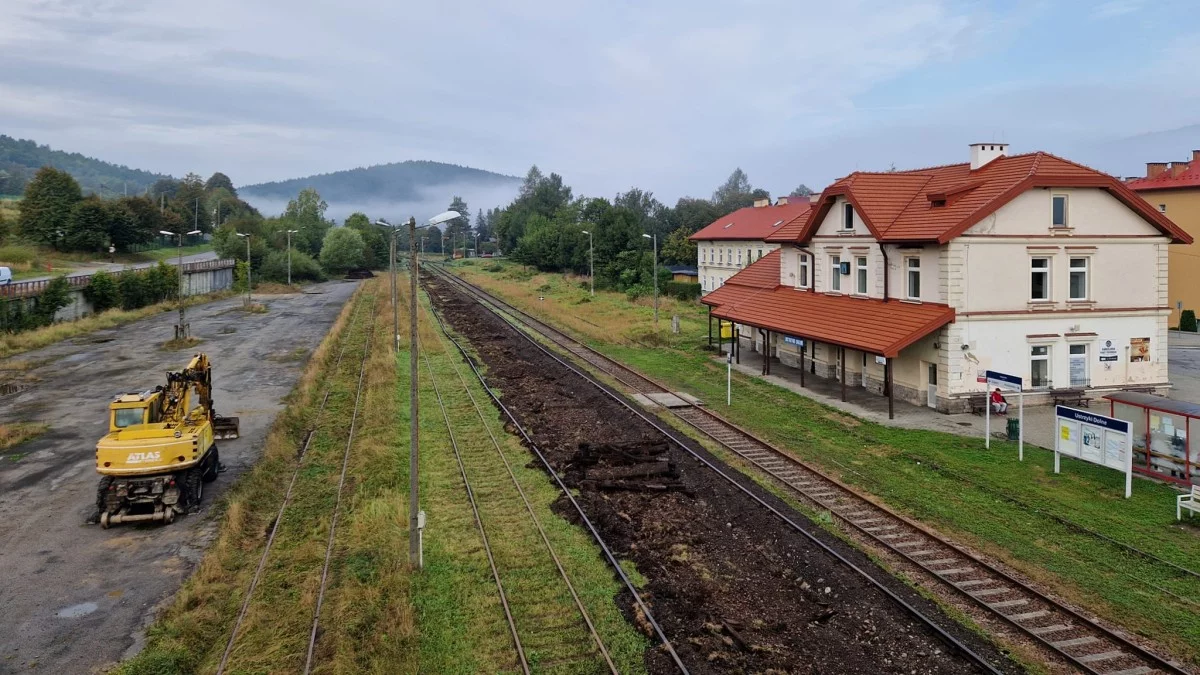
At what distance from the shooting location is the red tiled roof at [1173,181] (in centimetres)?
A: 4753

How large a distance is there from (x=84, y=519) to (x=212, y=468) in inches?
121

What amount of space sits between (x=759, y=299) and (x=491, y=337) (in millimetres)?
17805

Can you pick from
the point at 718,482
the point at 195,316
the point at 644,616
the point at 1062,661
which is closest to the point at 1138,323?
the point at 718,482

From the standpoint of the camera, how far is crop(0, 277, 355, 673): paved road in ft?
41.2

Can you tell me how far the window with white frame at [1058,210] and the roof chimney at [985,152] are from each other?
3219 millimetres

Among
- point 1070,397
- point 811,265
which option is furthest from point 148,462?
point 1070,397

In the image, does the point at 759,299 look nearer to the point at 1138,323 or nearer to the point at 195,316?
the point at 1138,323

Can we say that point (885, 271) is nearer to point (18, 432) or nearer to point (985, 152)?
point (985, 152)

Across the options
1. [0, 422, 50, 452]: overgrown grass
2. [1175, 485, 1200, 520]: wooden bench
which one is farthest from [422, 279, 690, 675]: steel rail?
[0, 422, 50, 452]: overgrown grass

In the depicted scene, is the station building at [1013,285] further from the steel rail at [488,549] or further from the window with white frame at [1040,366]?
the steel rail at [488,549]

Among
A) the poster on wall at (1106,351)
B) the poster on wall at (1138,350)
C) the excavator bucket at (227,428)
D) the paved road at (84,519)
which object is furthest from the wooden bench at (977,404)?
the excavator bucket at (227,428)

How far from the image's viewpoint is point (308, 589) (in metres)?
13.7

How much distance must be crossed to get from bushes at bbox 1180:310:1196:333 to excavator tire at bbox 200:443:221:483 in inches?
2046

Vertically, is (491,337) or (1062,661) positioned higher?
(491,337)
